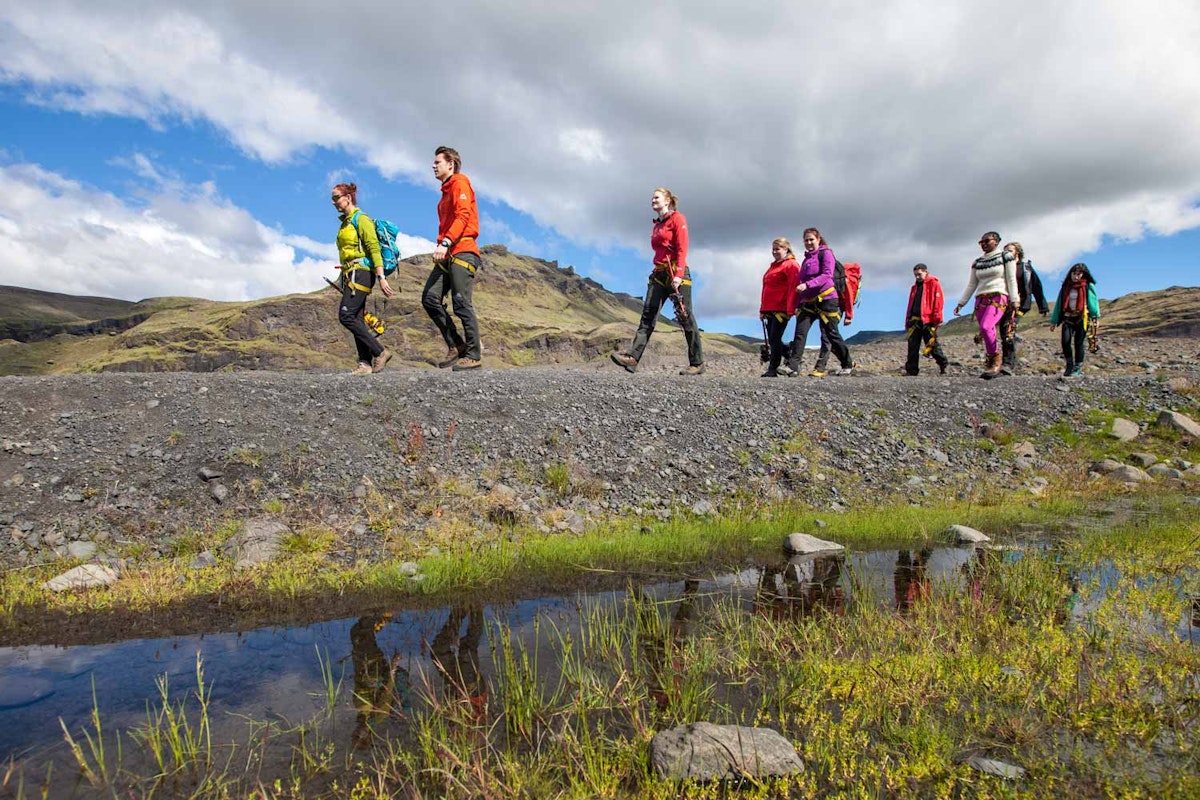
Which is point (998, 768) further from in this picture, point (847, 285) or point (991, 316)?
point (847, 285)

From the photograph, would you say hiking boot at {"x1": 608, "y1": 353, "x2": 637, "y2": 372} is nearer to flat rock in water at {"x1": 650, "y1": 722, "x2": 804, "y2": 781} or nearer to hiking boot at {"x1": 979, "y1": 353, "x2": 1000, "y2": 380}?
hiking boot at {"x1": 979, "y1": 353, "x2": 1000, "y2": 380}

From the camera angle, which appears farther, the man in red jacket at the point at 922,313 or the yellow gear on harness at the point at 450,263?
the man in red jacket at the point at 922,313

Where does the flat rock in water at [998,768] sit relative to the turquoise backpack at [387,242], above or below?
below

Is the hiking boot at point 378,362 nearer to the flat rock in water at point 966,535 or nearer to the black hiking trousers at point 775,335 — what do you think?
the black hiking trousers at point 775,335

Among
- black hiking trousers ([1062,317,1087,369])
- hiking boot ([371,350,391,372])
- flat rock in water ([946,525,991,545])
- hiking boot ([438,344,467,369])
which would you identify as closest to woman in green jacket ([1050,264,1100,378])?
black hiking trousers ([1062,317,1087,369])

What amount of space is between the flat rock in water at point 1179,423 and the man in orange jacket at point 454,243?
1228 cm

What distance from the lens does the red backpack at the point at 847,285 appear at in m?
13.2

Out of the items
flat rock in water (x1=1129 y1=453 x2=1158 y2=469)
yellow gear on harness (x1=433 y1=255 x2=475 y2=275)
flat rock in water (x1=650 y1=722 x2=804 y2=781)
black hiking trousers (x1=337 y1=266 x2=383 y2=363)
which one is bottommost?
flat rock in water (x1=650 y1=722 x2=804 y2=781)

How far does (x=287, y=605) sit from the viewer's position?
4.94 meters

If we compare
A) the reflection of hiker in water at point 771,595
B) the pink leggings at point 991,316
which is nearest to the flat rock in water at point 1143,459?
the pink leggings at point 991,316

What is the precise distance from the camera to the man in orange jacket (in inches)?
384

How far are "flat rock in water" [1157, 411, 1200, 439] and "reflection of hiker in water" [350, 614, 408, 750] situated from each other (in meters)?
13.0

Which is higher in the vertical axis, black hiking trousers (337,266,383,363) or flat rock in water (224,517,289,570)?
black hiking trousers (337,266,383,363)

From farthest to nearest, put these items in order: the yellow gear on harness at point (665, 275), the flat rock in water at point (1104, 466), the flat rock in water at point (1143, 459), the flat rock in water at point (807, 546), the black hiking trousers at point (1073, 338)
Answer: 1. the black hiking trousers at point (1073, 338)
2. the yellow gear on harness at point (665, 275)
3. the flat rock in water at point (1143, 459)
4. the flat rock in water at point (1104, 466)
5. the flat rock in water at point (807, 546)
